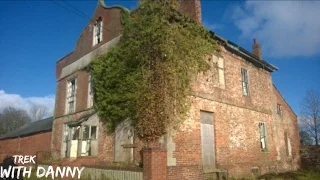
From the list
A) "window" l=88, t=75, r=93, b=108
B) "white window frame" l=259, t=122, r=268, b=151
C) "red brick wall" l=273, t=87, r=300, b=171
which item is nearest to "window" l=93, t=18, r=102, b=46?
"window" l=88, t=75, r=93, b=108

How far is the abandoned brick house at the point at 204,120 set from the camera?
12.9 metres

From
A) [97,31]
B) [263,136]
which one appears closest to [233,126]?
[263,136]

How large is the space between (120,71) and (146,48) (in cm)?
189

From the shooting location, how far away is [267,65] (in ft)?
67.1

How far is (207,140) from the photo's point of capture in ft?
45.5

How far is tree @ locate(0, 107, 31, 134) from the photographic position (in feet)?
195

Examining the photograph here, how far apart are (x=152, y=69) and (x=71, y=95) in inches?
365

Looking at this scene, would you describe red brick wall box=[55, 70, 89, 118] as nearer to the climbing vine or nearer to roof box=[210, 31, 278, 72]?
the climbing vine

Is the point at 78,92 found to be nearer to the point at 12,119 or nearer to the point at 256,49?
the point at 256,49

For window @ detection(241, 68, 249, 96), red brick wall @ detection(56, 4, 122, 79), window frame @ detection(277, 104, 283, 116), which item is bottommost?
window frame @ detection(277, 104, 283, 116)

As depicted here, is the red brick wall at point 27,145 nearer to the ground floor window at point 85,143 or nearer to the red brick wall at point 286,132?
the ground floor window at point 85,143

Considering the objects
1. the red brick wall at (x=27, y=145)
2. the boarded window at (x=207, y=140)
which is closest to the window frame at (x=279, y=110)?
the boarded window at (x=207, y=140)

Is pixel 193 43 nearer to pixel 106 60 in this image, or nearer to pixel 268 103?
pixel 106 60

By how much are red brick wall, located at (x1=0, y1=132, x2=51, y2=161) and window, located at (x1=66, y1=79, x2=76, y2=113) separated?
460cm
